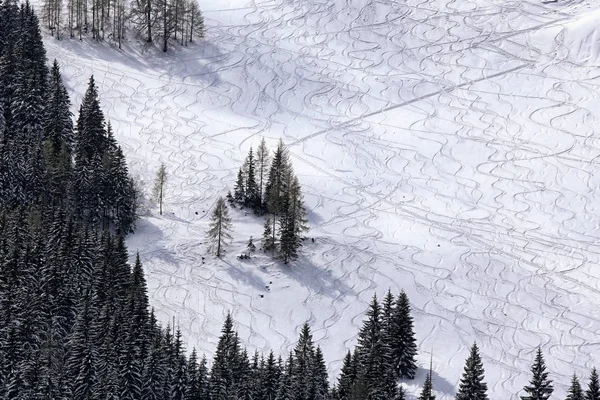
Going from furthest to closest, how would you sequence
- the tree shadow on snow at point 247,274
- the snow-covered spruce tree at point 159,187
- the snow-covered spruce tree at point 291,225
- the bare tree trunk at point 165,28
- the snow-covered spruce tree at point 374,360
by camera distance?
the bare tree trunk at point 165,28
the snow-covered spruce tree at point 159,187
the snow-covered spruce tree at point 291,225
the tree shadow on snow at point 247,274
the snow-covered spruce tree at point 374,360

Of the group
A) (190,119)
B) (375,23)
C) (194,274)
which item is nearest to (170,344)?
(194,274)

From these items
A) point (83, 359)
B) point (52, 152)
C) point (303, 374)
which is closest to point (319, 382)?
point (303, 374)

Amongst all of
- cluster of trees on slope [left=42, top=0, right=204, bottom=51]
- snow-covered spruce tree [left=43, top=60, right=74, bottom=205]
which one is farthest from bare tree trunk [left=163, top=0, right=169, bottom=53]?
snow-covered spruce tree [left=43, top=60, right=74, bottom=205]

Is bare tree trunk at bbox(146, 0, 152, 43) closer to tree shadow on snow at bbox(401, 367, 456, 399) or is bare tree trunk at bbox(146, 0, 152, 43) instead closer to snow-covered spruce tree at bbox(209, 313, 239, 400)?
snow-covered spruce tree at bbox(209, 313, 239, 400)

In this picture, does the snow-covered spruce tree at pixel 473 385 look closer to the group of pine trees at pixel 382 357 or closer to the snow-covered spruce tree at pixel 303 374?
the group of pine trees at pixel 382 357

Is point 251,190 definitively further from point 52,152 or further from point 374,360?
point 374,360

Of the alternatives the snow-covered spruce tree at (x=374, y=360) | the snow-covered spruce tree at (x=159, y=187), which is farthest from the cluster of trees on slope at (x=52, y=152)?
the snow-covered spruce tree at (x=374, y=360)

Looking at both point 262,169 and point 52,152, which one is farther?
point 262,169
